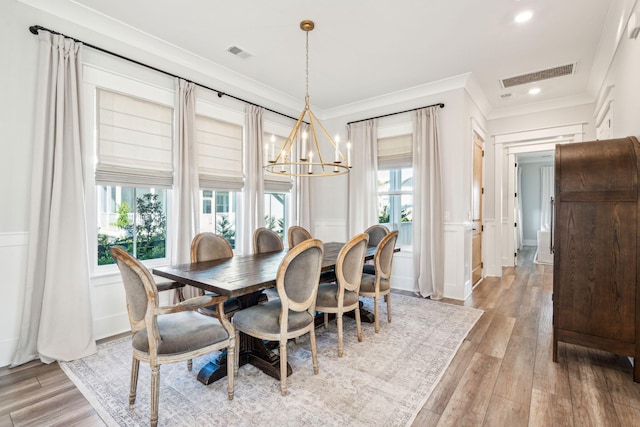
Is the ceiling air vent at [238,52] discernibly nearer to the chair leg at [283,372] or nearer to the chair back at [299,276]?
the chair back at [299,276]

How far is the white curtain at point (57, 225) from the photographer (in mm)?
2447

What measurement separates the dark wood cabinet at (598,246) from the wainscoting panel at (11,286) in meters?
4.34

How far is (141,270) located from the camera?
66.0 inches

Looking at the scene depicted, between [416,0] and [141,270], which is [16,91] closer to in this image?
[141,270]

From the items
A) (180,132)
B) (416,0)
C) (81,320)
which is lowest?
(81,320)

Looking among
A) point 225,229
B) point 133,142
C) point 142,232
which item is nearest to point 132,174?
point 133,142

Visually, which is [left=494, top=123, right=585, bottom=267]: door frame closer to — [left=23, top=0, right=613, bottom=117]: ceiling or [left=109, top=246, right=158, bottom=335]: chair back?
[left=23, top=0, right=613, bottom=117]: ceiling

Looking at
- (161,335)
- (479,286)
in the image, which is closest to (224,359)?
(161,335)

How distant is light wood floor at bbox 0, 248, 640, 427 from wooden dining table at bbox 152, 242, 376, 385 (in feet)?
2.68

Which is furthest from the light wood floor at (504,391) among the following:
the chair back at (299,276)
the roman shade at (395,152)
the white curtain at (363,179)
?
the roman shade at (395,152)

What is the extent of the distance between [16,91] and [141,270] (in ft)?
6.78

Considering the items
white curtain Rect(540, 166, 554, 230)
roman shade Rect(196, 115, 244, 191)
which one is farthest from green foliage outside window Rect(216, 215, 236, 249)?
white curtain Rect(540, 166, 554, 230)

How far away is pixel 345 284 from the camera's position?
267 centimetres

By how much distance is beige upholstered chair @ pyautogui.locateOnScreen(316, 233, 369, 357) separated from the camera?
2.61 meters
